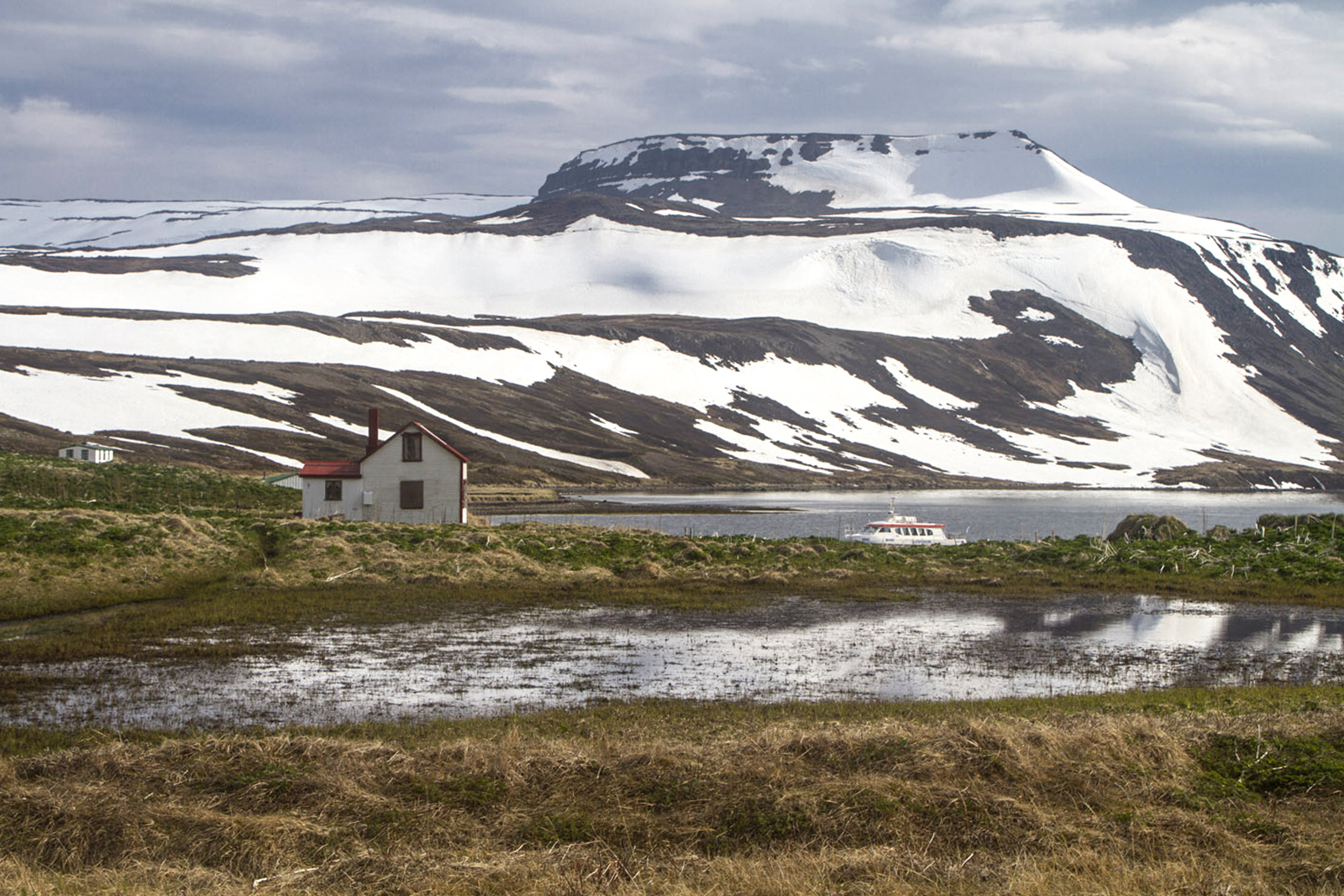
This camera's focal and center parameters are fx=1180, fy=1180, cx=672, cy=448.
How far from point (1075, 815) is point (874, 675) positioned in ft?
34.7

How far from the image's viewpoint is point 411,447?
5731 centimetres

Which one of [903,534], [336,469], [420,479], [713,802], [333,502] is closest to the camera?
[713,802]

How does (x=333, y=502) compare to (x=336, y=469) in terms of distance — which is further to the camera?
(x=336, y=469)

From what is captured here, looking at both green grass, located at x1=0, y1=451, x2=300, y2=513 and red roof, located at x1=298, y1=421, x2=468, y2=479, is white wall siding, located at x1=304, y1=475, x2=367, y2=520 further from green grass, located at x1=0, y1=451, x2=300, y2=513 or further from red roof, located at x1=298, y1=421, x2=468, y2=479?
green grass, located at x1=0, y1=451, x2=300, y2=513

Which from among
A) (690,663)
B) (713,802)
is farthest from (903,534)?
(713,802)

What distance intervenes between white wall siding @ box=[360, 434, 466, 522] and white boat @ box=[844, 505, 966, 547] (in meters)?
20.6

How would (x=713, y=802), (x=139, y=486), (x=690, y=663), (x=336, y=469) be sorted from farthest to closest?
1. (x=139, y=486)
2. (x=336, y=469)
3. (x=690, y=663)
4. (x=713, y=802)

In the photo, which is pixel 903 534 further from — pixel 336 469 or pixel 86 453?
pixel 86 453

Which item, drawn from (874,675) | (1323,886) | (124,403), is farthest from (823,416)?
(1323,886)

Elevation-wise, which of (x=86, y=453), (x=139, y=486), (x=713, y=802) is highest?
(x=713, y=802)

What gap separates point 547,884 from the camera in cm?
1055

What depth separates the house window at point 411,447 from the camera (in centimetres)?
5712

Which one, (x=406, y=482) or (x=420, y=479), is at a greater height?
(x=420, y=479)

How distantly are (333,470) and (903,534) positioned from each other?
30001mm
